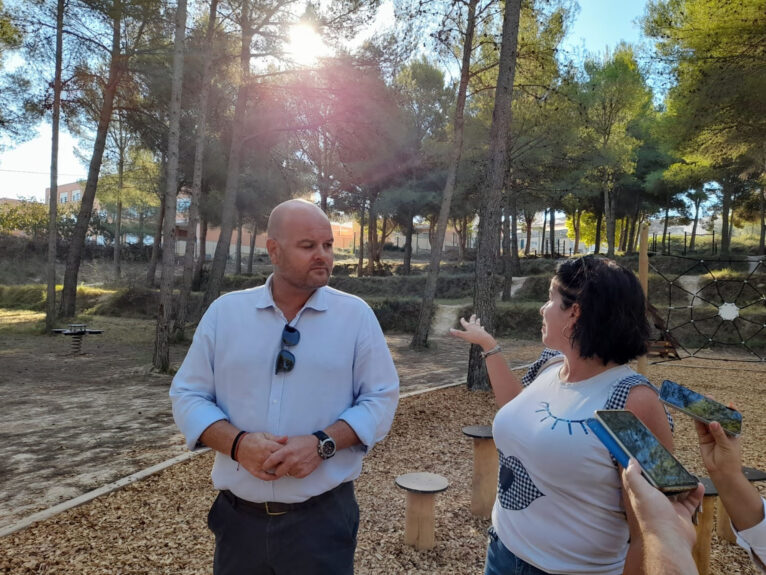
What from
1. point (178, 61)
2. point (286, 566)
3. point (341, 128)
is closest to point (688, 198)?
point (341, 128)

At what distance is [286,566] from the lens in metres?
1.53

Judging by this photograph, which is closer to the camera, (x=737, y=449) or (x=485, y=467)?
(x=737, y=449)

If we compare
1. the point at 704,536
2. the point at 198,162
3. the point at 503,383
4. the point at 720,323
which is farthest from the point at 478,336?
the point at 720,323

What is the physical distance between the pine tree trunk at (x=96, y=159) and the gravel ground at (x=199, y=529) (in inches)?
507

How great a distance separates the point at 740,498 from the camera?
115 cm

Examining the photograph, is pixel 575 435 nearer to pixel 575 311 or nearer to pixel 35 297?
pixel 575 311

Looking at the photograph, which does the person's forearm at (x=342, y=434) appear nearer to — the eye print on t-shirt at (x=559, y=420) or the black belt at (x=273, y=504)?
the black belt at (x=273, y=504)

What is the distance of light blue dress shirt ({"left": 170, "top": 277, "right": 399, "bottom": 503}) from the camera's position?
1.56m

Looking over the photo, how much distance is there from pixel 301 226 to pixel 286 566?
41.0 inches

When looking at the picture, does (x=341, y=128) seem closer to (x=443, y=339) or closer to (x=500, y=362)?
(x=443, y=339)

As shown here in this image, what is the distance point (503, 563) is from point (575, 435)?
0.47m

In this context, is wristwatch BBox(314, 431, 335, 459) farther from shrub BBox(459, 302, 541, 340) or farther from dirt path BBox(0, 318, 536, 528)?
shrub BBox(459, 302, 541, 340)

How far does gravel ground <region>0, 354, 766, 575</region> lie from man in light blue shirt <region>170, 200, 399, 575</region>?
4.26 ft

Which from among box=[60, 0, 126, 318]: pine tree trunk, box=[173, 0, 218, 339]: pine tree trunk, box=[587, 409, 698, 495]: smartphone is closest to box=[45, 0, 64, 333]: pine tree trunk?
box=[60, 0, 126, 318]: pine tree trunk
